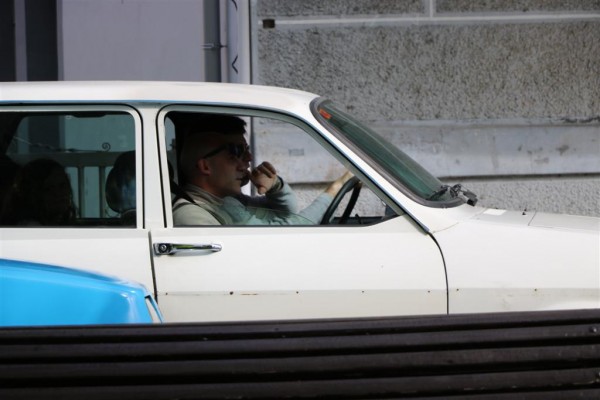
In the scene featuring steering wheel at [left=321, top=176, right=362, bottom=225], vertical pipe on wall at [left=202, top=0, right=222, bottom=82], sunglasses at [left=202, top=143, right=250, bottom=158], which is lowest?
steering wheel at [left=321, top=176, right=362, bottom=225]

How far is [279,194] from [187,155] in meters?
0.40

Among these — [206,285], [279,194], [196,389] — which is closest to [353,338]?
[196,389]

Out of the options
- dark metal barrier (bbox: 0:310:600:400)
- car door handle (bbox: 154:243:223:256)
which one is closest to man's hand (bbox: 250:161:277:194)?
car door handle (bbox: 154:243:223:256)

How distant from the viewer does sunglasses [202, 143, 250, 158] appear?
378cm

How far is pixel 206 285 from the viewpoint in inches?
134

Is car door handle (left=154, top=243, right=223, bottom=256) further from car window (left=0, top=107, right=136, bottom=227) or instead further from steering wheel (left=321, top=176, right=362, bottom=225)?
steering wheel (left=321, top=176, right=362, bottom=225)

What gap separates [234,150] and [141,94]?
465mm

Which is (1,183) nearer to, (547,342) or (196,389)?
(196,389)

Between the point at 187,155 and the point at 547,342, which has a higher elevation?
the point at 187,155

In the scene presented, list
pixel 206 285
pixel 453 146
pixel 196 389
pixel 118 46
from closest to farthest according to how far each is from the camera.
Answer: pixel 196 389
pixel 206 285
pixel 453 146
pixel 118 46

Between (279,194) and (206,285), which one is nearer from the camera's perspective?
(206,285)

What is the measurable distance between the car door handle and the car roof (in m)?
0.55

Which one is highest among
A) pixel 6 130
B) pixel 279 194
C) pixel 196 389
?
pixel 6 130

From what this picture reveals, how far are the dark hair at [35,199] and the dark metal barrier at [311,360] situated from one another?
115 centimetres
